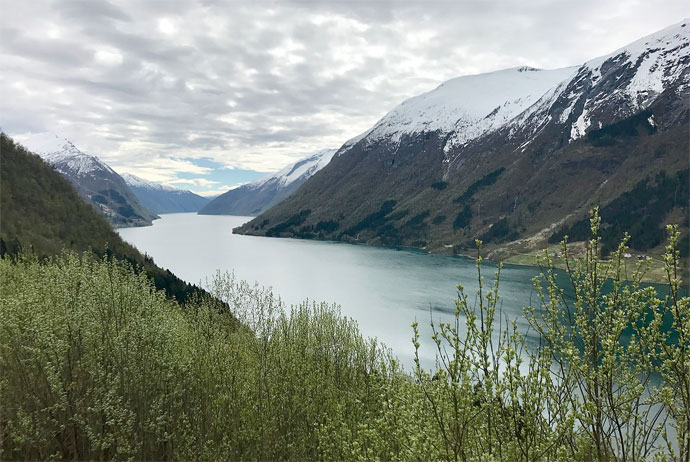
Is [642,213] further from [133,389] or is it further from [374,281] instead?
[133,389]

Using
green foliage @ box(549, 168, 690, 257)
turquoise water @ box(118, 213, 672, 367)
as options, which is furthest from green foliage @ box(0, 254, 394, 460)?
green foliage @ box(549, 168, 690, 257)

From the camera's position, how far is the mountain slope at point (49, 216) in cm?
6531

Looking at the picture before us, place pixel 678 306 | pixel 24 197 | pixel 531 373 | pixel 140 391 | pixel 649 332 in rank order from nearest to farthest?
1. pixel 678 306
2. pixel 531 373
3. pixel 649 332
4. pixel 140 391
5. pixel 24 197

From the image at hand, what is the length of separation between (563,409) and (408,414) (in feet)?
9.47

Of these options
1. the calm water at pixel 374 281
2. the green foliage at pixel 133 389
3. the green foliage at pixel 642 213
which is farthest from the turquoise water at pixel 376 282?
the green foliage at pixel 642 213

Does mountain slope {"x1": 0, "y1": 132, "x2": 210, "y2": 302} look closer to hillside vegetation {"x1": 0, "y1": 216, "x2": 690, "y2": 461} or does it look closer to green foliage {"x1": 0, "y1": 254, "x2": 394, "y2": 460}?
green foliage {"x1": 0, "y1": 254, "x2": 394, "y2": 460}

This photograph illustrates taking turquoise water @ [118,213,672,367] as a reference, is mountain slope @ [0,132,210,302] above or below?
above

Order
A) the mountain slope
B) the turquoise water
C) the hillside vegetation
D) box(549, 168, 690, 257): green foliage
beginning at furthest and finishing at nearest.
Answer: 1. box(549, 168, 690, 257): green foliage
2. the turquoise water
3. the mountain slope
4. the hillside vegetation

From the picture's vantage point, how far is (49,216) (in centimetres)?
7488

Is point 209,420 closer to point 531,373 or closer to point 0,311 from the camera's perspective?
point 0,311

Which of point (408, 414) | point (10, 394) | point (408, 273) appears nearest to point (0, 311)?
point (10, 394)

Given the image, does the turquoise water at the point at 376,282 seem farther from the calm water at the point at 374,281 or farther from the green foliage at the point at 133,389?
the green foliage at the point at 133,389

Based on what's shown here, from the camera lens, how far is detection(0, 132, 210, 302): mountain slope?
2571 inches

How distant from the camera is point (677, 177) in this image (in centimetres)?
18338
